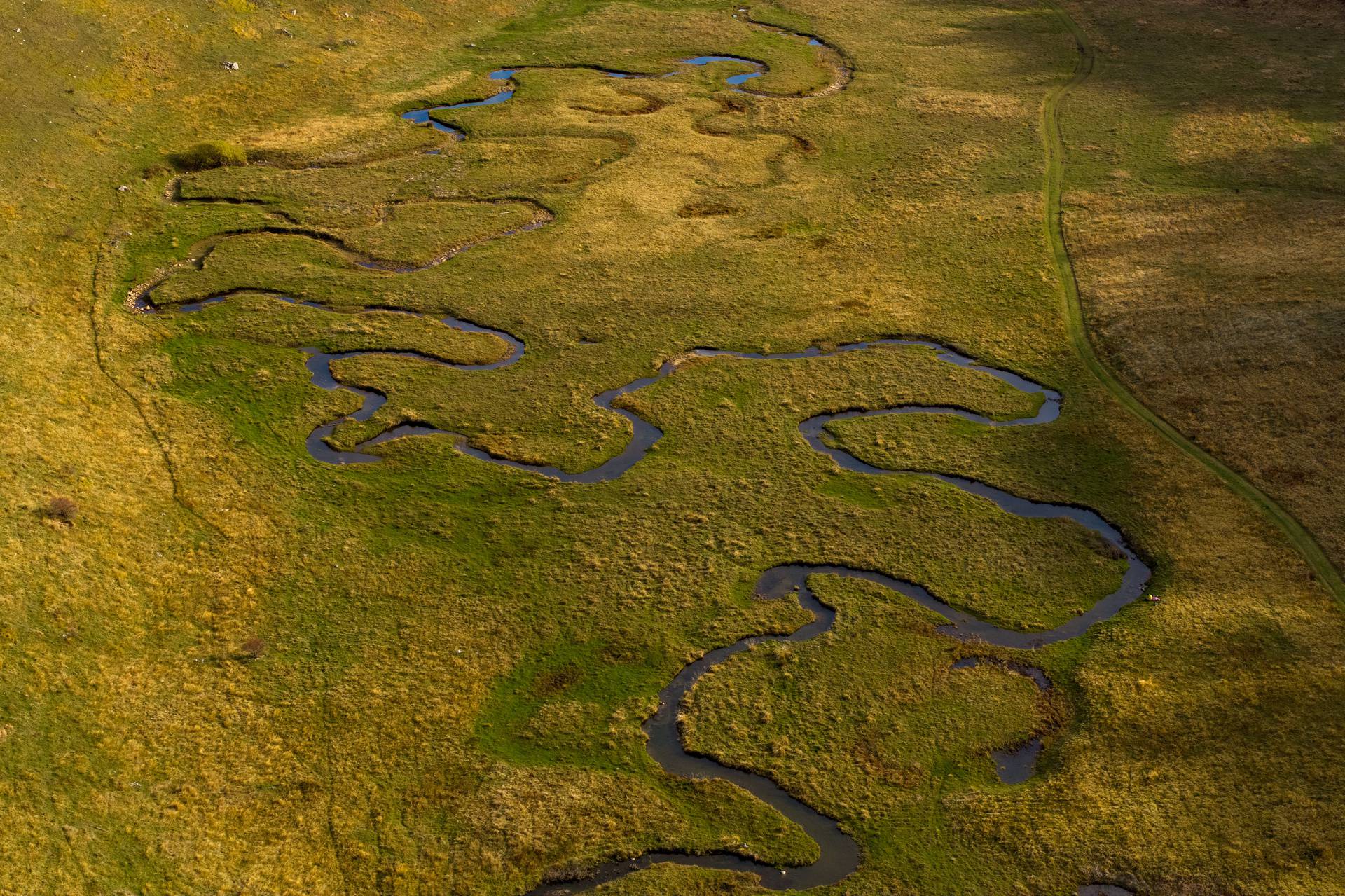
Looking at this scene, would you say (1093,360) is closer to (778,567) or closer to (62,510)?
(778,567)

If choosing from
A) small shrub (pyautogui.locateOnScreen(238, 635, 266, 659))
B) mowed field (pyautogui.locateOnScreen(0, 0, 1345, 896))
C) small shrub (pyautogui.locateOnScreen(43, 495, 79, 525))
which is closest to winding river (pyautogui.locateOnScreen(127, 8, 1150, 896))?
mowed field (pyautogui.locateOnScreen(0, 0, 1345, 896))

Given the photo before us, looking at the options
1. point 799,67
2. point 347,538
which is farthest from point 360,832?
point 799,67

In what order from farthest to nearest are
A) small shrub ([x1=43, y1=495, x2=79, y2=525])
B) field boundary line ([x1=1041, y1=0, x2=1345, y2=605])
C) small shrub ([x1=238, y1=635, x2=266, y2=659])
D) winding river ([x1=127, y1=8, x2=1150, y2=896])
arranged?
field boundary line ([x1=1041, y1=0, x2=1345, y2=605]), small shrub ([x1=43, y1=495, x2=79, y2=525]), small shrub ([x1=238, y1=635, x2=266, y2=659]), winding river ([x1=127, y1=8, x2=1150, y2=896])

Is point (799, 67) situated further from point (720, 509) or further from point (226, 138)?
point (720, 509)

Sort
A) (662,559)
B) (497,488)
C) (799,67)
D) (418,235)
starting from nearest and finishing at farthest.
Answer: (662,559), (497,488), (418,235), (799,67)

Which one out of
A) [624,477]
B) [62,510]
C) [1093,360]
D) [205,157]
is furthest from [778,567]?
[205,157]

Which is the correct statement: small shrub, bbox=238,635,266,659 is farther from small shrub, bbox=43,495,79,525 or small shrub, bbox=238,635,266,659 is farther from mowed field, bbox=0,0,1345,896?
small shrub, bbox=43,495,79,525

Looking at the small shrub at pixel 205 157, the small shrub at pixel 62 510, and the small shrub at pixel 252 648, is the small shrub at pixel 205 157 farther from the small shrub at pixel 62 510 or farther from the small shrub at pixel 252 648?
the small shrub at pixel 252 648
